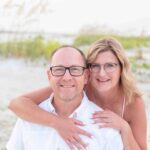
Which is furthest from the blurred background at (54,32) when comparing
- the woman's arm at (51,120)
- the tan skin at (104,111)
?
the woman's arm at (51,120)

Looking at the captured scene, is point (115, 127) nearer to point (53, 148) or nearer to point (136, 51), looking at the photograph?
point (53, 148)

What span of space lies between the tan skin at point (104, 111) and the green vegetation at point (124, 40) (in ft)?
17.0

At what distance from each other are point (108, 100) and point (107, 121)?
54 cm

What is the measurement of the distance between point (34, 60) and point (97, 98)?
15.5 feet

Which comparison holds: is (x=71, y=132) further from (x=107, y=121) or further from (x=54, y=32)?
(x=54, y=32)

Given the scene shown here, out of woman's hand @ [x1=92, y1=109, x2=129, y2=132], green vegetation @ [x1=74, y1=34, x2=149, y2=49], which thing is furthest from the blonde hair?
green vegetation @ [x1=74, y1=34, x2=149, y2=49]

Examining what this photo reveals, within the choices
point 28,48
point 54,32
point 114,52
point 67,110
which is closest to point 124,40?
point 54,32

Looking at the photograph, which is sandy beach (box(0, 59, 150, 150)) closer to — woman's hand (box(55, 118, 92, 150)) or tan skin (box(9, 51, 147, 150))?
tan skin (box(9, 51, 147, 150))

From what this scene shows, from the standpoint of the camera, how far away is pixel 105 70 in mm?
2297

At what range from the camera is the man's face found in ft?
6.88

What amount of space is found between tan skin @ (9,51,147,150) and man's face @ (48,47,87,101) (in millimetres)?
129

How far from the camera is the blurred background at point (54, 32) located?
22.6 ft

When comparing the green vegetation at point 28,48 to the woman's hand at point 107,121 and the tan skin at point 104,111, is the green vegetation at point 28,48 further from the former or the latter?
the woman's hand at point 107,121

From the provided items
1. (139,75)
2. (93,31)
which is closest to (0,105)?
(139,75)
